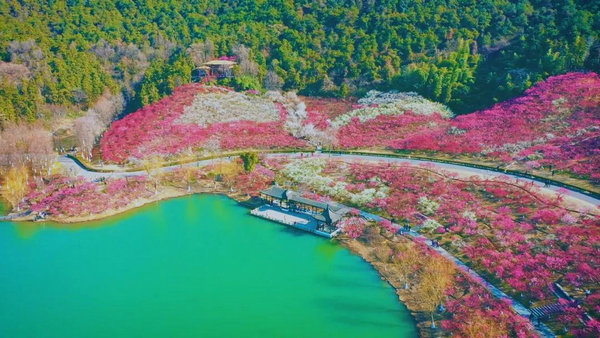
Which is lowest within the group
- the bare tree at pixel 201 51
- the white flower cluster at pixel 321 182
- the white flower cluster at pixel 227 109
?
the white flower cluster at pixel 321 182

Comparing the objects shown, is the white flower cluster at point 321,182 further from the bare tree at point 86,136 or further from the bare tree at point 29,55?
the bare tree at point 29,55

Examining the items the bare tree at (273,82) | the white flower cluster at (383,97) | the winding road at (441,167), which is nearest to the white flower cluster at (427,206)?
the winding road at (441,167)

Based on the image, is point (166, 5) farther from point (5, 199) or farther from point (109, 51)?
point (5, 199)

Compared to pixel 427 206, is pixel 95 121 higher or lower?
higher

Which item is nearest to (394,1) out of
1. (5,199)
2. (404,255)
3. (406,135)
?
(406,135)

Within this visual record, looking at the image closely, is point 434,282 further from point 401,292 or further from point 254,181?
point 254,181

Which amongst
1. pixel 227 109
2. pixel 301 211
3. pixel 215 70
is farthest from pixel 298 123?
pixel 301 211
